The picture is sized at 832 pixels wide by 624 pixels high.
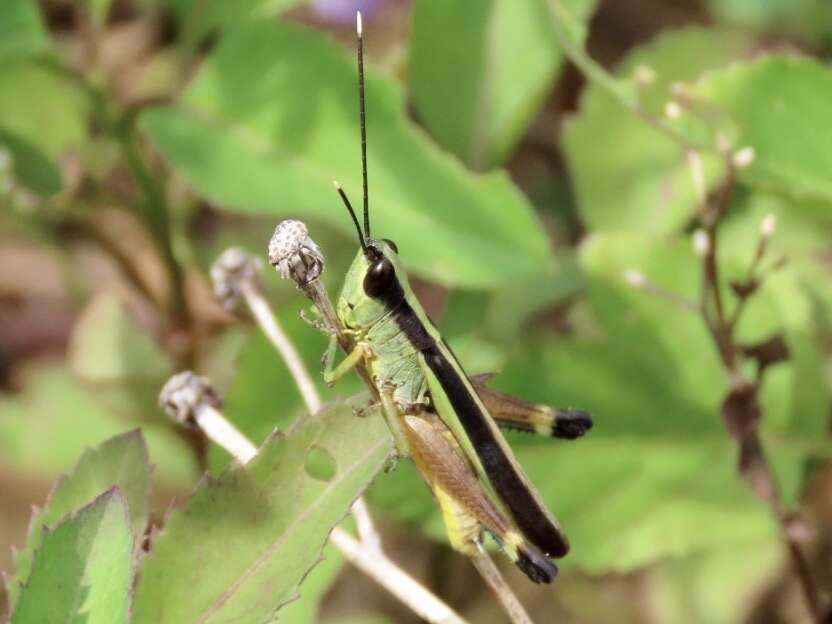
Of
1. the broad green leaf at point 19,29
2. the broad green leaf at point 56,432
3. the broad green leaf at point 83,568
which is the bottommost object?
the broad green leaf at point 56,432

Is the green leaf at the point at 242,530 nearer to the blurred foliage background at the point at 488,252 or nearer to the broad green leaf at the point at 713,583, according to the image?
the blurred foliage background at the point at 488,252

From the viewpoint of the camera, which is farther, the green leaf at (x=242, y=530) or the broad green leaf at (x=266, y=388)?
the broad green leaf at (x=266, y=388)

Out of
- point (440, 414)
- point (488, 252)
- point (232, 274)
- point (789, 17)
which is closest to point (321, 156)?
point (488, 252)

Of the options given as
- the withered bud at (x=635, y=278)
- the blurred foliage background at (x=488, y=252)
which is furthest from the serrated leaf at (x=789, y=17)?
the withered bud at (x=635, y=278)

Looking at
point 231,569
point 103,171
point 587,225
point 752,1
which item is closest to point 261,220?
point 103,171

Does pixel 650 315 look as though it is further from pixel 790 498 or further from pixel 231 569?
pixel 231 569
